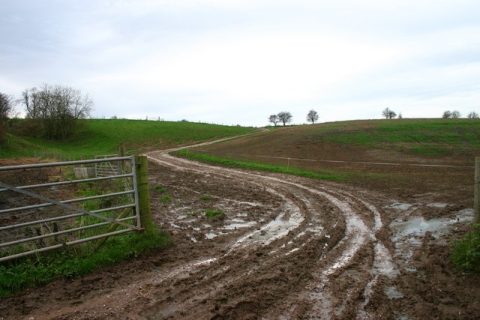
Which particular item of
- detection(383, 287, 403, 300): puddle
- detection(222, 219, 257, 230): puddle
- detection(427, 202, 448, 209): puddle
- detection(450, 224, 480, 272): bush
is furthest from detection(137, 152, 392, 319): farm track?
detection(427, 202, 448, 209): puddle

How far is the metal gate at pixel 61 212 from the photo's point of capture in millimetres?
5512

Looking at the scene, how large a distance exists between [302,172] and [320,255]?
1280 centimetres

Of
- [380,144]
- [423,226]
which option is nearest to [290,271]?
[423,226]

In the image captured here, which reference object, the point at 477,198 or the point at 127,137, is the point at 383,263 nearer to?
the point at 477,198

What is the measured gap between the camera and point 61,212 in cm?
947

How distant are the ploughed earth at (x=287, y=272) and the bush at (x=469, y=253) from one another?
188 mm

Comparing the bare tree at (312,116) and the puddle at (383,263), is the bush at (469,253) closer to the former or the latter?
the puddle at (383,263)

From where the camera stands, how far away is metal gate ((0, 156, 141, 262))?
5512 millimetres

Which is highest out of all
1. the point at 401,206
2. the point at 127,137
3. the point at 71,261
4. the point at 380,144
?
the point at 127,137

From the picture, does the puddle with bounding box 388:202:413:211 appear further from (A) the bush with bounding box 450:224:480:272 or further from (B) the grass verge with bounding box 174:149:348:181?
(B) the grass verge with bounding box 174:149:348:181

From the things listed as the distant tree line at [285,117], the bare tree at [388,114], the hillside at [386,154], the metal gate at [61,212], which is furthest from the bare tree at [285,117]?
the metal gate at [61,212]

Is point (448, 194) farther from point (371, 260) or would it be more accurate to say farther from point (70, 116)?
point (70, 116)

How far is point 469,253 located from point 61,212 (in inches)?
388

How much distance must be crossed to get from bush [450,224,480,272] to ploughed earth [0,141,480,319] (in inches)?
7.4
